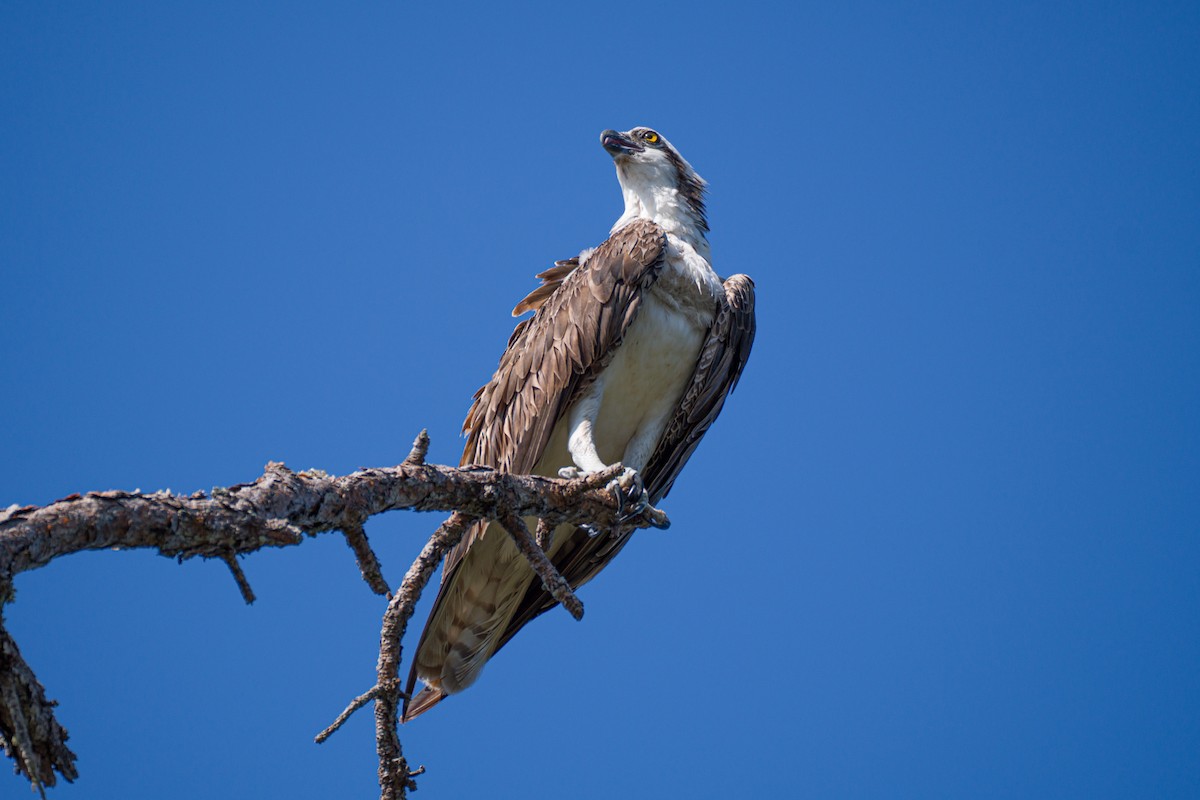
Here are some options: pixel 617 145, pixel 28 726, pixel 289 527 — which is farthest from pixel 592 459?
pixel 28 726

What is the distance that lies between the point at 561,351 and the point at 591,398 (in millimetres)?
295

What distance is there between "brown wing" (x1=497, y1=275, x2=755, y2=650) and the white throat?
16.2 inches

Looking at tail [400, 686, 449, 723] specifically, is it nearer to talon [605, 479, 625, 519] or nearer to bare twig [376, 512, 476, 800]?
talon [605, 479, 625, 519]

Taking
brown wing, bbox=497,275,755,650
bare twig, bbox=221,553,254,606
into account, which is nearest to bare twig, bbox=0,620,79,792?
bare twig, bbox=221,553,254,606

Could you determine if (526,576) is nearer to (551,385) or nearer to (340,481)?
(551,385)

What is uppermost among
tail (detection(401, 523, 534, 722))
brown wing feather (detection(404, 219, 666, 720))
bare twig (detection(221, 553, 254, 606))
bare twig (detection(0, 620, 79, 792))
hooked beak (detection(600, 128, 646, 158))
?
hooked beak (detection(600, 128, 646, 158))

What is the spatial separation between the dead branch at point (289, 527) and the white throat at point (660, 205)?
7.11 feet

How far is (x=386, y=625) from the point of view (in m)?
3.76

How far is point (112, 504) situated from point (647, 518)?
2.86 meters

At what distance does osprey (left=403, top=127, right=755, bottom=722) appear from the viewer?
5570 mm

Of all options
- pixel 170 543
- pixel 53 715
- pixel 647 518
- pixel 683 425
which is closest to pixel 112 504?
pixel 170 543

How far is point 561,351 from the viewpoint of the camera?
224 inches

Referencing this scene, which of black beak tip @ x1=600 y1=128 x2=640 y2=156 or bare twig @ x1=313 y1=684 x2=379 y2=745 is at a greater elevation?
black beak tip @ x1=600 y1=128 x2=640 y2=156

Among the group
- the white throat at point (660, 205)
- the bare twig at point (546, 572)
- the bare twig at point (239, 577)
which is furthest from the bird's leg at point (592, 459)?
the bare twig at point (239, 577)
